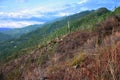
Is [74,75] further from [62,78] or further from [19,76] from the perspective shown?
[19,76]

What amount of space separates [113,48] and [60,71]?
8.02ft

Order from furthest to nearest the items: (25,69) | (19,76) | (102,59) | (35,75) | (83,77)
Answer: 1. (25,69)
2. (19,76)
3. (35,75)
4. (83,77)
5. (102,59)

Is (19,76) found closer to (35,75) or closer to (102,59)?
(35,75)

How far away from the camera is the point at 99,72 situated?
5.34 metres

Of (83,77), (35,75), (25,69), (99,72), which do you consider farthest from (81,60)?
(99,72)

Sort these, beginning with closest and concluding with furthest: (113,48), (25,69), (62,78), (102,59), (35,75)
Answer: (113,48), (102,59), (62,78), (35,75), (25,69)

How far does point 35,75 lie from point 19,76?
2.56 ft

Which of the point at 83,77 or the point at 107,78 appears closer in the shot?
the point at 107,78

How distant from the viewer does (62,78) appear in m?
6.70

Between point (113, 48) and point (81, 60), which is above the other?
point (113, 48)

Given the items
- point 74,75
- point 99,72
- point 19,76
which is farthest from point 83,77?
point 19,76

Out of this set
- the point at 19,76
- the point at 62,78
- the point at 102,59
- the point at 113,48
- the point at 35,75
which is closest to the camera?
the point at 113,48

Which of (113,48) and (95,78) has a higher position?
(113,48)

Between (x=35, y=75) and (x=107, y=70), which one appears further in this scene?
(x=35, y=75)
